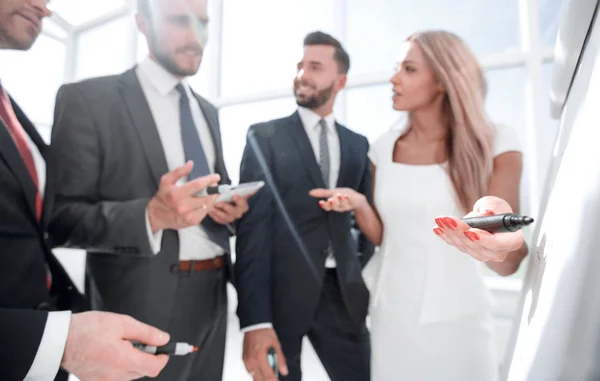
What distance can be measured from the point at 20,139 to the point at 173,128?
0.29 meters

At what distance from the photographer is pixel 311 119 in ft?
2.85

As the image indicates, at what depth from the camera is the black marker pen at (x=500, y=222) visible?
0.40 m

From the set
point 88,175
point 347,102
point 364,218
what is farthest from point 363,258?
point 88,175

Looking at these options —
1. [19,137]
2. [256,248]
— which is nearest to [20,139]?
[19,137]

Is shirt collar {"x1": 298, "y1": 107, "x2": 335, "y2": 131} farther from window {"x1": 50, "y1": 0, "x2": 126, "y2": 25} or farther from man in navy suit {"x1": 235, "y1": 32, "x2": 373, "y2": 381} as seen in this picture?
window {"x1": 50, "y1": 0, "x2": 126, "y2": 25}

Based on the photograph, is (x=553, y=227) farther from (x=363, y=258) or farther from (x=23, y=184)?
(x=23, y=184)

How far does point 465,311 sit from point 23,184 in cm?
85

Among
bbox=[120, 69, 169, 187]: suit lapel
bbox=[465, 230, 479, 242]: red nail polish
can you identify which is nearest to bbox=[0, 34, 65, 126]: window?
bbox=[120, 69, 169, 187]: suit lapel

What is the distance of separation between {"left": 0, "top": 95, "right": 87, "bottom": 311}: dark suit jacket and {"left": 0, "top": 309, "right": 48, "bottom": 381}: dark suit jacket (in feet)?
0.29

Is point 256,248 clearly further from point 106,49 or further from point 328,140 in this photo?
point 106,49

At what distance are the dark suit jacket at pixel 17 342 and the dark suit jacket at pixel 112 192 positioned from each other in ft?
0.64

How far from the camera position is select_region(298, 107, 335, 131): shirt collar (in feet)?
2.82

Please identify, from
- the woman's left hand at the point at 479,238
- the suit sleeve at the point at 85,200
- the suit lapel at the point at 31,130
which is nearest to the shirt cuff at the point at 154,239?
the suit sleeve at the point at 85,200

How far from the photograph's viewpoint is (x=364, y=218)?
0.78 meters
